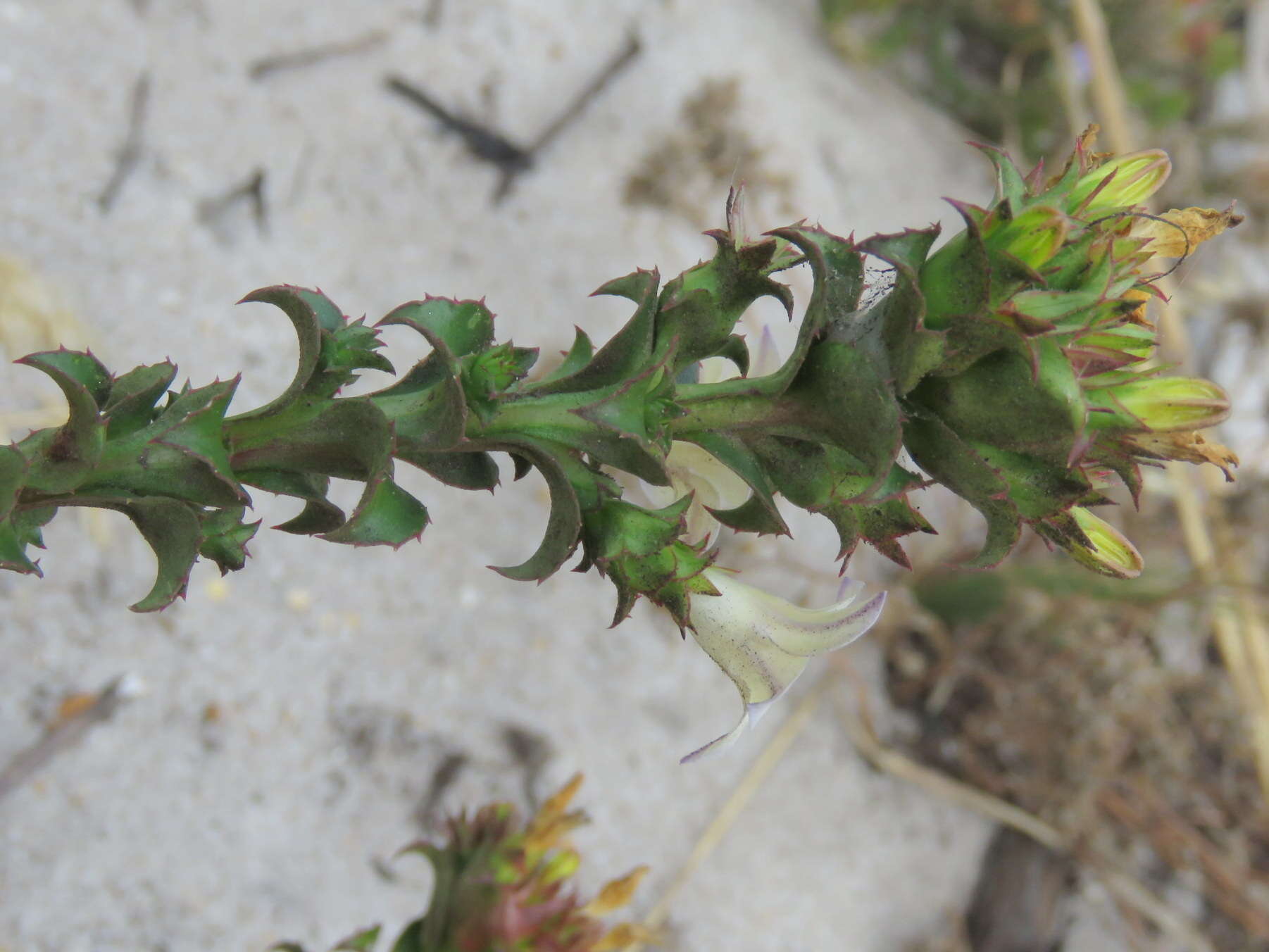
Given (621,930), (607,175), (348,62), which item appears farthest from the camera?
(607,175)

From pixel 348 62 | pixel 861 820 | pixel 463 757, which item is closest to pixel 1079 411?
pixel 463 757

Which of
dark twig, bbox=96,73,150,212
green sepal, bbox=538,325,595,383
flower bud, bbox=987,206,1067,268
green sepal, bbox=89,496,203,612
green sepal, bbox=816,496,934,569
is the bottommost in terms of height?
dark twig, bbox=96,73,150,212

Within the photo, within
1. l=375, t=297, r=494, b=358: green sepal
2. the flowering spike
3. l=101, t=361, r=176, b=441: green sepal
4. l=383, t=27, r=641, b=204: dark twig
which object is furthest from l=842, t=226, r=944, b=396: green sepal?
l=383, t=27, r=641, b=204: dark twig

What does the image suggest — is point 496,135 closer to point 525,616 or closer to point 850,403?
point 525,616

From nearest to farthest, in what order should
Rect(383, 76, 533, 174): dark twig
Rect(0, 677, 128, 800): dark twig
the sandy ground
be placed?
Rect(0, 677, 128, 800): dark twig → the sandy ground → Rect(383, 76, 533, 174): dark twig

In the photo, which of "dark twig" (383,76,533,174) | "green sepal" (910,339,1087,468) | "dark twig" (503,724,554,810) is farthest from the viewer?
"dark twig" (383,76,533,174)

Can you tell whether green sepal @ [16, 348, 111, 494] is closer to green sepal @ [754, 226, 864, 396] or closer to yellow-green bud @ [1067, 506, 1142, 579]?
green sepal @ [754, 226, 864, 396]

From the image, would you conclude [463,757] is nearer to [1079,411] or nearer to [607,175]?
[607,175]

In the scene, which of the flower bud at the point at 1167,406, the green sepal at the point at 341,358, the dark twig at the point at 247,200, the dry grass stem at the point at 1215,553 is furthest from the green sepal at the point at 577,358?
the dry grass stem at the point at 1215,553
